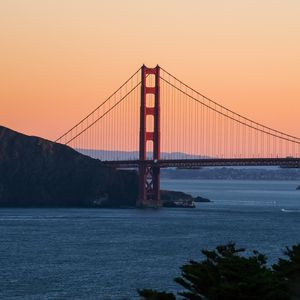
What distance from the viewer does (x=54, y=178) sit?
93000 millimetres

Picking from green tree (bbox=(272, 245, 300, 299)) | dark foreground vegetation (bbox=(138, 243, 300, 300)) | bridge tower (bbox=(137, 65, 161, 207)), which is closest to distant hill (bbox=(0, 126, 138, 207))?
bridge tower (bbox=(137, 65, 161, 207))

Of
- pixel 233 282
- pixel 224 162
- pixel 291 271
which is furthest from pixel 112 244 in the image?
pixel 233 282

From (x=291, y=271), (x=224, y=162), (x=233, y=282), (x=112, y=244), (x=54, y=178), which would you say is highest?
(x=54, y=178)

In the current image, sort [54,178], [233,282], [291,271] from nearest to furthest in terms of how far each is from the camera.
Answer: [233,282] < [291,271] < [54,178]

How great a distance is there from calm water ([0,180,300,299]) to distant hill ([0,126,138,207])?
8518mm

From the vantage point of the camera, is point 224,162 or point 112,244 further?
point 224,162

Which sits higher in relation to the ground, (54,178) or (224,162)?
(54,178)

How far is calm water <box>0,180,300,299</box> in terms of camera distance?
3541 cm

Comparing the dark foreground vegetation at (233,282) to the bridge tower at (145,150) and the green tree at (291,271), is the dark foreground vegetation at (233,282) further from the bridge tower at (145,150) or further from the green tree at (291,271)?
the bridge tower at (145,150)

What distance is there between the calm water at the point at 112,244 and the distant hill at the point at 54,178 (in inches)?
335

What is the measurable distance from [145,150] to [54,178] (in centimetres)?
1362

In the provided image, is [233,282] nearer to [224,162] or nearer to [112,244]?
[112,244]

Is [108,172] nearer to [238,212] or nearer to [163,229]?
[238,212]

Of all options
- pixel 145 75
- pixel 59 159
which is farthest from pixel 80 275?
pixel 59 159
